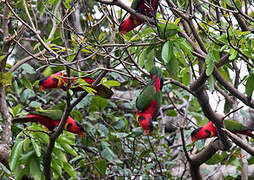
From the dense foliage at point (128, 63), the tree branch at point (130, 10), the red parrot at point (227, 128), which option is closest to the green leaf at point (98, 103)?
the dense foliage at point (128, 63)

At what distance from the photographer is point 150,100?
6.25ft

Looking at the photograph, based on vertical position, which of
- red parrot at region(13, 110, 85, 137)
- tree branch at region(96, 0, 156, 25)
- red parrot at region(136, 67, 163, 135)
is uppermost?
tree branch at region(96, 0, 156, 25)

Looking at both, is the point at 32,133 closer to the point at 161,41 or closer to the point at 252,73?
the point at 161,41

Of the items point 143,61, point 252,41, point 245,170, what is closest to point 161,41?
point 143,61

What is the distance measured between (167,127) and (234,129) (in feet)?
6.65

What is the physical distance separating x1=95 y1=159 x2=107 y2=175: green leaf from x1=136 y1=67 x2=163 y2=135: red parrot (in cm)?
104

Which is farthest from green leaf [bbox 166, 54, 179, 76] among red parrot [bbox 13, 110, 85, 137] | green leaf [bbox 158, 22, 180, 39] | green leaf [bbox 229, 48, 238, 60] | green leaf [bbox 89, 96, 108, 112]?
green leaf [bbox 89, 96, 108, 112]

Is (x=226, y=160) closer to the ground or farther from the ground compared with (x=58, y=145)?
farther from the ground

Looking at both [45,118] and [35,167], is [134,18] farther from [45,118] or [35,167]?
[35,167]

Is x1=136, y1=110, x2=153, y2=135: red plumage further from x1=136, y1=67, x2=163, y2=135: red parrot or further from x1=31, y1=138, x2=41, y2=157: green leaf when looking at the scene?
x1=31, y1=138, x2=41, y2=157: green leaf

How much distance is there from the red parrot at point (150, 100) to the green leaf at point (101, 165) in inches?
40.9

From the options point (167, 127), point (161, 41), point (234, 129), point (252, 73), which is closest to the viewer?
point (161, 41)

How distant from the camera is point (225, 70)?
7.97 feet

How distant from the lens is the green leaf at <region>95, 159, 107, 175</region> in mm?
2943
